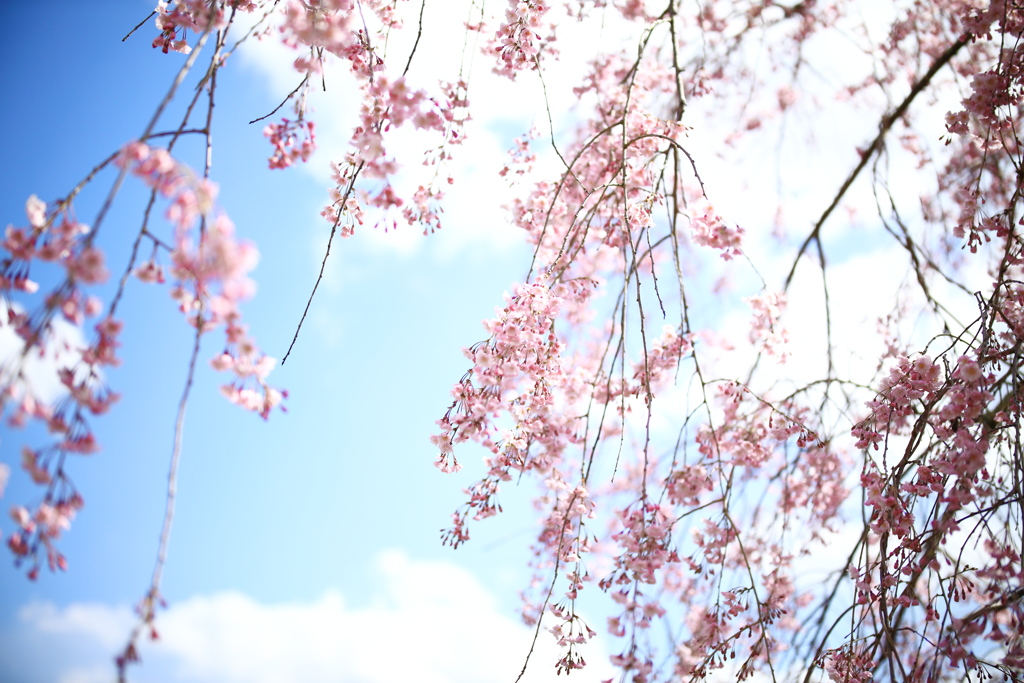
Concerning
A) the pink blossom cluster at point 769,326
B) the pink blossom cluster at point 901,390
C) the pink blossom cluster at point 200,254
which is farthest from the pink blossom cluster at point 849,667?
the pink blossom cluster at point 200,254

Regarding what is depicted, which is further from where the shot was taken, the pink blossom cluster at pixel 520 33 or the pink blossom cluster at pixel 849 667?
the pink blossom cluster at pixel 520 33

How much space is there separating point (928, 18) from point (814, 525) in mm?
2875

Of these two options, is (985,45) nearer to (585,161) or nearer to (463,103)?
(585,161)

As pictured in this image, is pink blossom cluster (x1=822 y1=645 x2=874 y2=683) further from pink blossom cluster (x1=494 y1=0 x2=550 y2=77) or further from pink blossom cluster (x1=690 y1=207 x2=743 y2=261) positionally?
pink blossom cluster (x1=494 y1=0 x2=550 y2=77)

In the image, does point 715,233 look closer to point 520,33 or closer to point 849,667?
point 520,33

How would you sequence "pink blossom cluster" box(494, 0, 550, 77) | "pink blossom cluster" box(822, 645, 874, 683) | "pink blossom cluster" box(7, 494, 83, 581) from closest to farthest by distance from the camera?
"pink blossom cluster" box(7, 494, 83, 581)
"pink blossom cluster" box(822, 645, 874, 683)
"pink blossom cluster" box(494, 0, 550, 77)

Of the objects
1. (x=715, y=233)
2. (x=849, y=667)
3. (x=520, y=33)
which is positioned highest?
(x=520, y=33)

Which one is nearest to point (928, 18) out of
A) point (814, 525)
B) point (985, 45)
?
point (985, 45)

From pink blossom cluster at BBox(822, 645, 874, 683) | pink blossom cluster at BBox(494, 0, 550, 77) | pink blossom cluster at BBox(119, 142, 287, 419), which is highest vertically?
pink blossom cluster at BBox(494, 0, 550, 77)

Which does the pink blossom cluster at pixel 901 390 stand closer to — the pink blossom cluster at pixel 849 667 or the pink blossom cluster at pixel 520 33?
the pink blossom cluster at pixel 849 667

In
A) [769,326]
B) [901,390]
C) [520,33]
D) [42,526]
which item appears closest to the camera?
[42,526]

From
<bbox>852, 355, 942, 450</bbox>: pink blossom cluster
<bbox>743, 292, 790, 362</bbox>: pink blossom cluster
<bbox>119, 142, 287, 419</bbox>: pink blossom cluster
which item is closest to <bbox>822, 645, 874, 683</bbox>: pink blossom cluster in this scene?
<bbox>852, 355, 942, 450</bbox>: pink blossom cluster

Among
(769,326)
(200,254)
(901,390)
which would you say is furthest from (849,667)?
(200,254)

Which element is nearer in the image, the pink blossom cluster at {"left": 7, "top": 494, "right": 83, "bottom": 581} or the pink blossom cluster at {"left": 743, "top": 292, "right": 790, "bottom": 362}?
the pink blossom cluster at {"left": 7, "top": 494, "right": 83, "bottom": 581}
